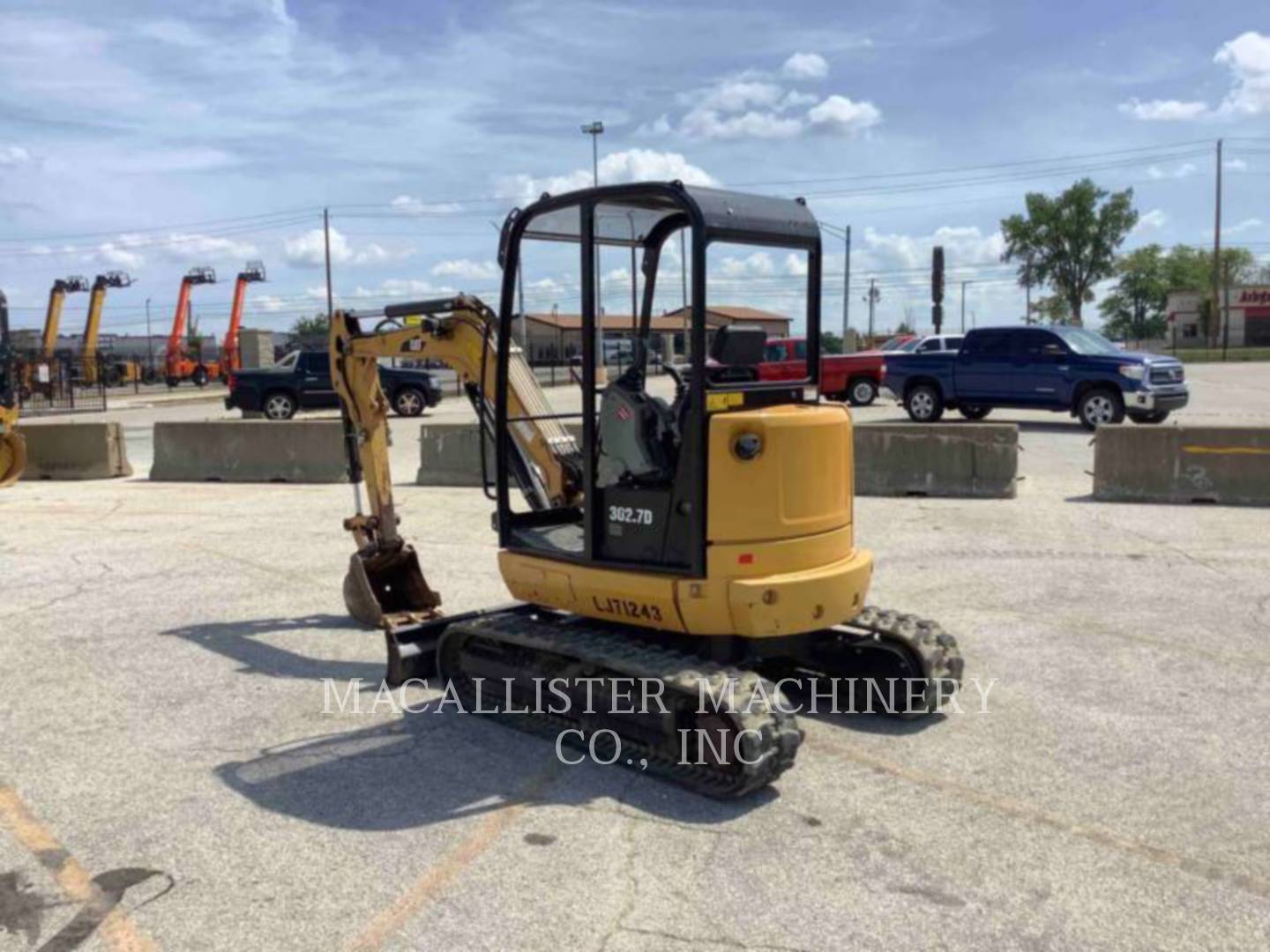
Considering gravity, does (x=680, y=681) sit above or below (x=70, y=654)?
above

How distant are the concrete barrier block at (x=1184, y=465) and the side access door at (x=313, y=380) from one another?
65.2 ft

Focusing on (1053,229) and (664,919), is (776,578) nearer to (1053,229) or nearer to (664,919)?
(664,919)

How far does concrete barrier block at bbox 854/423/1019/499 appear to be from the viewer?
13.2 meters

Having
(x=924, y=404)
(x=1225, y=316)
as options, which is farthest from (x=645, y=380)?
(x=1225, y=316)

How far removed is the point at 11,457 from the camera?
637 inches

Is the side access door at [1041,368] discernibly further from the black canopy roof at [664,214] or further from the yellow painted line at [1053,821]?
the yellow painted line at [1053,821]

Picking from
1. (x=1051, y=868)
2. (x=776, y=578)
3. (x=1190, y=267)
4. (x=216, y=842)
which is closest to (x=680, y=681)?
(x=776, y=578)

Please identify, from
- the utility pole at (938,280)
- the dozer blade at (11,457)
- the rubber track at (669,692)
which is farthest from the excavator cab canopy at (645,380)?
the utility pole at (938,280)

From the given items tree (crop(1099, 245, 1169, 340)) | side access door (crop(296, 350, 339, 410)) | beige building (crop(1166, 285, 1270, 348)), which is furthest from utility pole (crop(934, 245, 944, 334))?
tree (crop(1099, 245, 1169, 340))

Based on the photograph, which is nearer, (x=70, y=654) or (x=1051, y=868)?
(x=1051, y=868)

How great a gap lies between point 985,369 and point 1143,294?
10847 centimetres

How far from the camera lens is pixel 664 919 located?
152 inches

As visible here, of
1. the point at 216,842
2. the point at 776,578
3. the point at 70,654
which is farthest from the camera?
the point at 70,654

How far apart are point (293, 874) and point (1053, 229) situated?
10521cm
